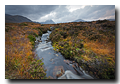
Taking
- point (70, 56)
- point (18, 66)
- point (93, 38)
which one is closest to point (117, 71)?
point (70, 56)

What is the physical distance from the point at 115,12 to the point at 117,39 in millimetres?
2297

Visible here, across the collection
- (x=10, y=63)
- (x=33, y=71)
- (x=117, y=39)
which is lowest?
(x=33, y=71)

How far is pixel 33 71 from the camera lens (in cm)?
376

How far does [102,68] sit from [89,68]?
2.83ft

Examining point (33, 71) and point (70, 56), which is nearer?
point (33, 71)
